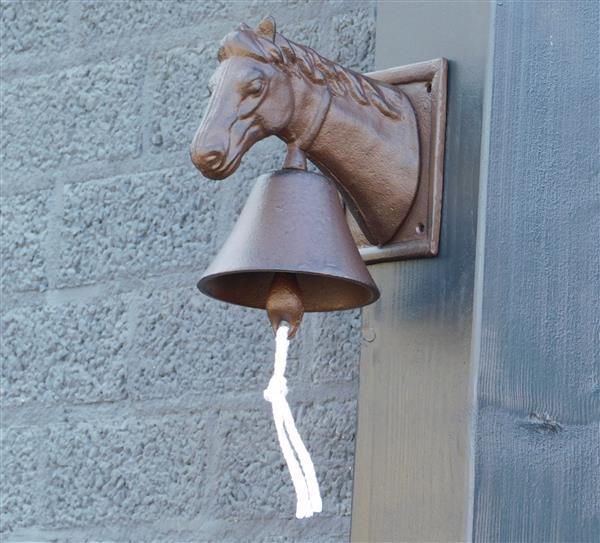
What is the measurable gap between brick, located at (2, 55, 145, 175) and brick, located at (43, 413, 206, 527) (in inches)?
15.1

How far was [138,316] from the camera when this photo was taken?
186cm

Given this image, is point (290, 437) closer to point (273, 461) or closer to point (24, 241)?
point (273, 461)

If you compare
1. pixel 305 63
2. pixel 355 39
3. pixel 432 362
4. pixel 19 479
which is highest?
pixel 355 39

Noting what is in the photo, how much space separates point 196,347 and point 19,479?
310mm

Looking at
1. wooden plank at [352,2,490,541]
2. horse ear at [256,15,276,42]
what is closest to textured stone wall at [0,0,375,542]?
wooden plank at [352,2,490,541]

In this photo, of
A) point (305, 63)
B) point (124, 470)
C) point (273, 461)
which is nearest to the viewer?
point (305, 63)

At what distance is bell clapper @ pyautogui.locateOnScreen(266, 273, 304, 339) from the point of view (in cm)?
135

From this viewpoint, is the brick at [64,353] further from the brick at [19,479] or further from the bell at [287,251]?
the bell at [287,251]

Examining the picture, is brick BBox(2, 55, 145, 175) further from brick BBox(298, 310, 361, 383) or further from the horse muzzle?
the horse muzzle

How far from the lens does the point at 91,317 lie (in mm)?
1898

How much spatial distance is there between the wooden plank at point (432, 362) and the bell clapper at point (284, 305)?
165 mm

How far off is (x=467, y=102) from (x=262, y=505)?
53 cm

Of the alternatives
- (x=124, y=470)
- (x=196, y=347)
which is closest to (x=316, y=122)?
(x=196, y=347)

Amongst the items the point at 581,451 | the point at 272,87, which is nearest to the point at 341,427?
the point at 581,451
